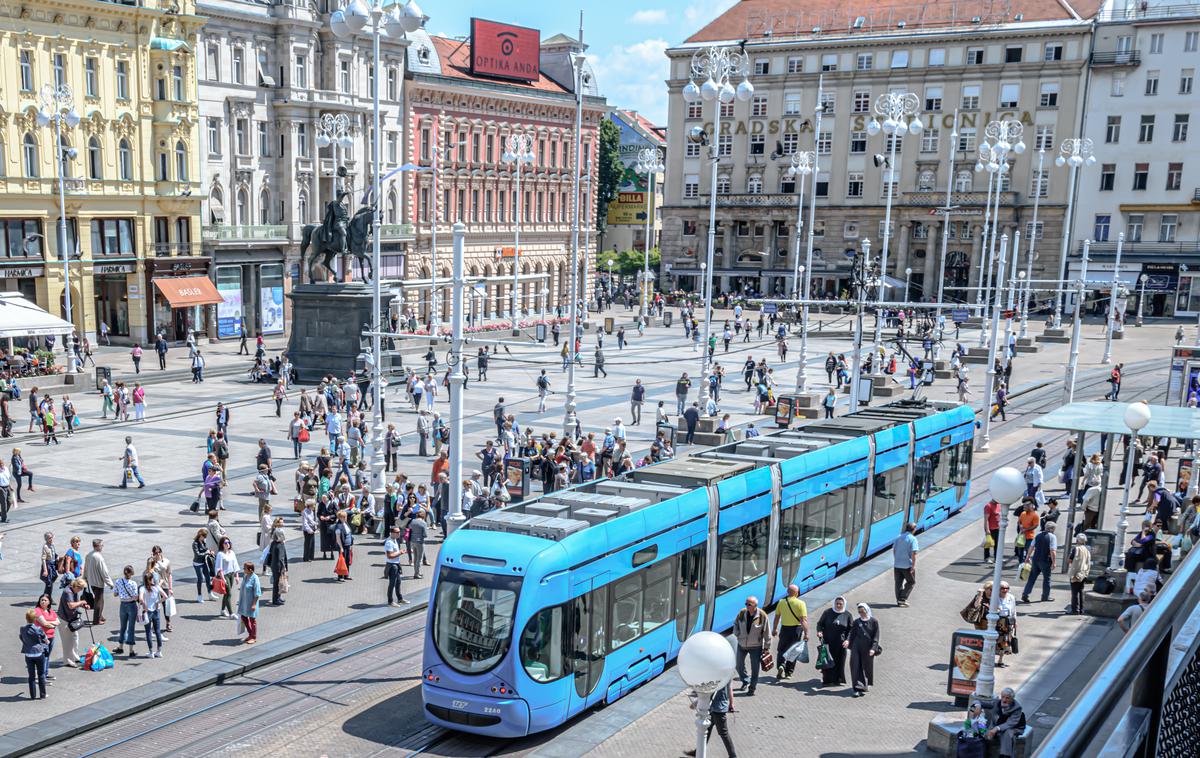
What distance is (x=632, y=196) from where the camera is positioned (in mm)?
129375

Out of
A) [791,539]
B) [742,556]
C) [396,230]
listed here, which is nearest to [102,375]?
[396,230]

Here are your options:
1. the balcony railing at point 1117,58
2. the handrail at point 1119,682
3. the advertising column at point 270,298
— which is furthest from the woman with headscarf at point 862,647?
A: the balcony railing at point 1117,58

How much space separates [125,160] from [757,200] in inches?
2291

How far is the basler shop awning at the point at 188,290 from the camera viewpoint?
5872cm

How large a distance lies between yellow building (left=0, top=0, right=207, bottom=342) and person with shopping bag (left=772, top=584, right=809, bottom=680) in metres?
43.2

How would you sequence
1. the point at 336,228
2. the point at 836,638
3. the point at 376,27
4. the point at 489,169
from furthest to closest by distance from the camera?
the point at 489,169 < the point at 336,228 < the point at 376,27 < the point at 836,638

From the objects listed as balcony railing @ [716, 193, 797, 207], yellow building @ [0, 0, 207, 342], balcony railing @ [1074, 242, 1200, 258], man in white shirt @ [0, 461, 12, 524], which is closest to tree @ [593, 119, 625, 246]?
balcony railing @ [716, 193, 797, 207]

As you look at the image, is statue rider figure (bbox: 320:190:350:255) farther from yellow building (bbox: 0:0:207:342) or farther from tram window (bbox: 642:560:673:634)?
Answer: tram window (bbox: 642:560:673:634)

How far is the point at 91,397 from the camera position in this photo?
44.9 meters

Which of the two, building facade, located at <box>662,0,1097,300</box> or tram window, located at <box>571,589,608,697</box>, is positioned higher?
building facade, located at <box>662,0,1097,300</box>

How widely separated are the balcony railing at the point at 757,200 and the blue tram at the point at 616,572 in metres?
79.7

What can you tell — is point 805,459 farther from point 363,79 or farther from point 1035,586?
point 363,79

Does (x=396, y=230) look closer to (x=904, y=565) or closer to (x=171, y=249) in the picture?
(x=171, y=249)

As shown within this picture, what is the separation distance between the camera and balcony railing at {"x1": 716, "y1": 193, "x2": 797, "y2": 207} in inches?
3930
